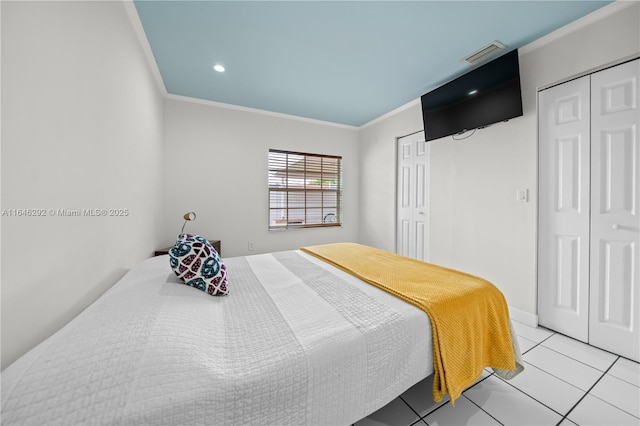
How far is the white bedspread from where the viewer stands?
0.59 meters

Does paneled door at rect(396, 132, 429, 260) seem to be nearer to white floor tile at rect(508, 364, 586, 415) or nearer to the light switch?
the light switch

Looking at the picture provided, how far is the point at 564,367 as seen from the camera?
167cm

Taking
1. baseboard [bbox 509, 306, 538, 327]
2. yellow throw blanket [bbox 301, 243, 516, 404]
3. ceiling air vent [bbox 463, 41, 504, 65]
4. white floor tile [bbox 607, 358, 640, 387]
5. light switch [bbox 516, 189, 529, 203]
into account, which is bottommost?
white floor tile [bbox 607, 358, 640, 387]

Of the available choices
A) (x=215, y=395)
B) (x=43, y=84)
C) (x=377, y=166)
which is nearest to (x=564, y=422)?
(x=215, y=395)

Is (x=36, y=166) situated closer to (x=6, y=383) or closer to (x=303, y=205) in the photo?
(x=6, y=383)

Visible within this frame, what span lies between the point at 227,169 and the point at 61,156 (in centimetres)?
254

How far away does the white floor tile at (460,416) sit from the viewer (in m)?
1.24

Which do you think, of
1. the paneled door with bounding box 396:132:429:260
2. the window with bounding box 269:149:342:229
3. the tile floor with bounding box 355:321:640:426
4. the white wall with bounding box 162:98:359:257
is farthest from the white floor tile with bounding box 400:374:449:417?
the window with bounding box 269:149:342:229

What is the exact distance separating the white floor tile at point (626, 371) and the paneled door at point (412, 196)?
1.82 meters

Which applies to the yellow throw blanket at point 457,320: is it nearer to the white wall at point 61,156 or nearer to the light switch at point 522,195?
the light switch at point 522,195

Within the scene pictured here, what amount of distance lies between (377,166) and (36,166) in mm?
3979

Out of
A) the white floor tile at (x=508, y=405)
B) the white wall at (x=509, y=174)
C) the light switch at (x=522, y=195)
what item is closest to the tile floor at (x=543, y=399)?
the white floor tile at (x=508, y=405)

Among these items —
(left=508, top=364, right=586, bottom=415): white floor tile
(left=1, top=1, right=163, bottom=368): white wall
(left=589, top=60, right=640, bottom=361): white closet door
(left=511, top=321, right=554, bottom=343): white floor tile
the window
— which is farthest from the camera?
the window

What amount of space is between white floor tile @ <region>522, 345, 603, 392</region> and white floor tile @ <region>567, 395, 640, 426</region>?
5.5 inches
